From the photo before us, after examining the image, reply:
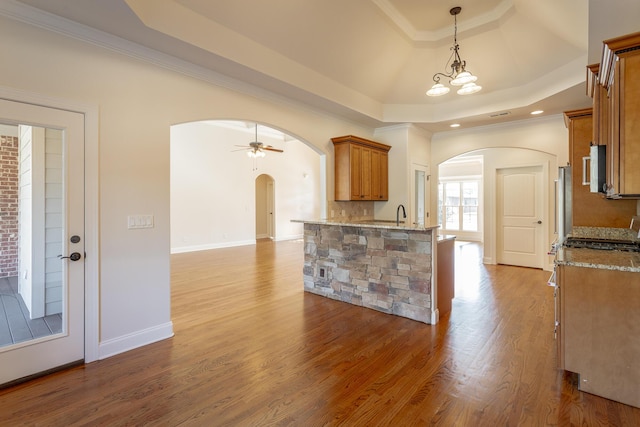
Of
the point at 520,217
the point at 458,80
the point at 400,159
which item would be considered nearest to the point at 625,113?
the point at 458,80

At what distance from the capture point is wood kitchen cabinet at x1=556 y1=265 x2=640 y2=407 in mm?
2027

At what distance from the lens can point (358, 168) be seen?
5426 mm

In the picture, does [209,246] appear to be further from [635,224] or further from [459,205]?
[459,205]

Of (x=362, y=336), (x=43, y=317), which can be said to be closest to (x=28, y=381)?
(x=43, y=317)

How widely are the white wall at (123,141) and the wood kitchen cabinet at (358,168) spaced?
8.37 feet

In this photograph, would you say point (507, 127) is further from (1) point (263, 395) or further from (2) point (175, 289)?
(2) point (175, 289)

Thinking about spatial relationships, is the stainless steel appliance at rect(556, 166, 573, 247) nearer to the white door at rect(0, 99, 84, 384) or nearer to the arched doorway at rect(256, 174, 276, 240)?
the white door at rect(0, 99, 84, 384)

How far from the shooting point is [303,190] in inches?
466

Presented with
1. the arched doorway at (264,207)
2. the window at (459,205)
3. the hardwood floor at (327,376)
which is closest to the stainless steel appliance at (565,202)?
the hardwood floor at (327,376)

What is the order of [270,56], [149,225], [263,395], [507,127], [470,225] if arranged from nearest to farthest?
[263,395] < [149,225] < [270,56] < [507,127] < [470,225]

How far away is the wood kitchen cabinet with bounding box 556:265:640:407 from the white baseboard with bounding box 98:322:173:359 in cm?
346

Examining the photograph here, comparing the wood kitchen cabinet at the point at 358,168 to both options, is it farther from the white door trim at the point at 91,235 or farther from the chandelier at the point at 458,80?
the white door trim at the point at 91,235

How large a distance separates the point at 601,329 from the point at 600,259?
0.50 m

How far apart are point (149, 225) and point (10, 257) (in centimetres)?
99
